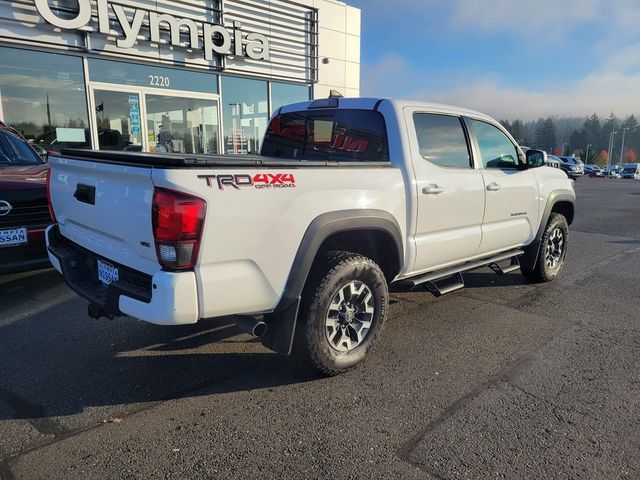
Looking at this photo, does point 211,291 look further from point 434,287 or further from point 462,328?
point 462,328

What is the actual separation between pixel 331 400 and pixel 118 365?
1652 mm

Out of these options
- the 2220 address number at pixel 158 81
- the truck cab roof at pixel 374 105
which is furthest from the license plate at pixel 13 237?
the 2220 address number at pixel 158 81

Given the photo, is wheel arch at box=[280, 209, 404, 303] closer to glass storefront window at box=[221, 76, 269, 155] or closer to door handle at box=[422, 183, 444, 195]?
door handle at box=[422, 183, 444, 195]

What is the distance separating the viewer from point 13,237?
4684 millimetres

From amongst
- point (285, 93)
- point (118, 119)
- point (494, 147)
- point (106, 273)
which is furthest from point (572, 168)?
point (106, 273)

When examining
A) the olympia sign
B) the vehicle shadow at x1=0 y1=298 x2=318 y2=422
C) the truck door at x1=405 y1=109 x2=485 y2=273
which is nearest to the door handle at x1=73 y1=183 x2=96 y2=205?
the vehicle shadow at x1=0 y1=298 x2=318 y2=422

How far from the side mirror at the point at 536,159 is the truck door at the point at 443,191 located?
99 cm

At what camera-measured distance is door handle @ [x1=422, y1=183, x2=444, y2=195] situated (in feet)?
12.5

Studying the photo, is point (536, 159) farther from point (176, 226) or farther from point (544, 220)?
point (176, 226)

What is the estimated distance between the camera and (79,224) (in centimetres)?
336

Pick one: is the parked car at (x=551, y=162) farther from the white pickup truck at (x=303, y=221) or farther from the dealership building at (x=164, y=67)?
the dealership building at (x=164, y=67)

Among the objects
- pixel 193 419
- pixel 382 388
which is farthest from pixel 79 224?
pixel 382 388

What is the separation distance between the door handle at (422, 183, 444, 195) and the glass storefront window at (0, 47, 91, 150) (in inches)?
339

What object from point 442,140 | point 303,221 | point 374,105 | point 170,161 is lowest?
point 303,221
